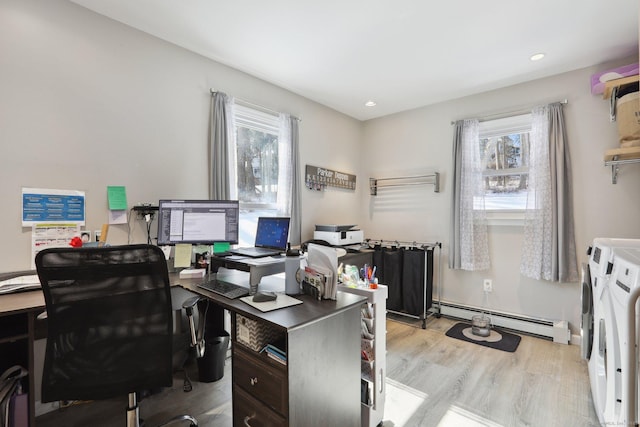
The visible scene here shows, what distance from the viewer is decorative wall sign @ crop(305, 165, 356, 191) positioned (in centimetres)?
347

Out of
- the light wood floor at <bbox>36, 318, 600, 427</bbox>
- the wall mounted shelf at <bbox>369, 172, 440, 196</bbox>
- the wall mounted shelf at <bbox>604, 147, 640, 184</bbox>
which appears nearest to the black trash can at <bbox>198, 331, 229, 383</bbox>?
the light wood floor at <bbox>36, 318, 600, 427</bbox>

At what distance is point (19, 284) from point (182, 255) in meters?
0.82

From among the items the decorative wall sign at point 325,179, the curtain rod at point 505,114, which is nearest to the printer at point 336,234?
the decorative wall sign at point 325,179

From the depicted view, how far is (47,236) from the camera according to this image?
1788 mm

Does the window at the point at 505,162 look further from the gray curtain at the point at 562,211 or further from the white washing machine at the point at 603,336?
the white washing machine at the point at 603,336

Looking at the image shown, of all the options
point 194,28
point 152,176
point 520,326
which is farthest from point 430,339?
point 194,28

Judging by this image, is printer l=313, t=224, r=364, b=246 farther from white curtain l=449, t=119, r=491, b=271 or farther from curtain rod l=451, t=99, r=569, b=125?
curtain rod l=451, t=99, r=569, b=125

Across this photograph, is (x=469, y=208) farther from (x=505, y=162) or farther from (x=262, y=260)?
(x=262, y=260)

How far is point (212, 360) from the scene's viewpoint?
2.14m

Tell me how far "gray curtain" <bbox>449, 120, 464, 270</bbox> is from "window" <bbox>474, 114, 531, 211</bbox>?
0.21m

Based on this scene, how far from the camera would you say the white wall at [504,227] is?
261 centimetres

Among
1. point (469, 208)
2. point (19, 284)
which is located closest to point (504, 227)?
point (469, 208)

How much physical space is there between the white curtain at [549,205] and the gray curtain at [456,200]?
625 millimetres

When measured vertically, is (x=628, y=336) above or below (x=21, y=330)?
above
